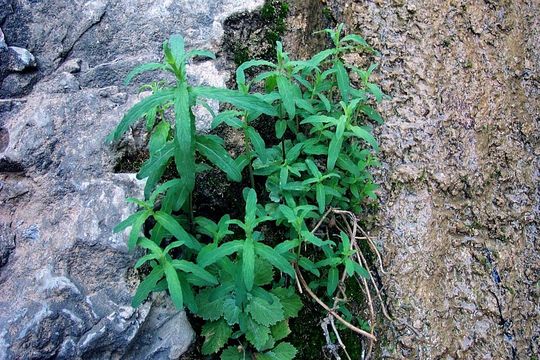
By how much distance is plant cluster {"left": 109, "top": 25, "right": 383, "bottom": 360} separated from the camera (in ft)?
7.58

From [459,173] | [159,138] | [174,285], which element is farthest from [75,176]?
[459,173]

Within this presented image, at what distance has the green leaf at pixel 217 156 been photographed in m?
2.39

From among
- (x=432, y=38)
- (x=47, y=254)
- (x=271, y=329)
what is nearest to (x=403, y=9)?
(x=432, y=38)

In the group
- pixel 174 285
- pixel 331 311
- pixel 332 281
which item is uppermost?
pixel 174 285

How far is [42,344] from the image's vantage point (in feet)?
7.87

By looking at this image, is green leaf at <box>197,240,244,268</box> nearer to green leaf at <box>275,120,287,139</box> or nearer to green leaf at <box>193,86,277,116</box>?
green leaf at <box>193,86,277,116</box>

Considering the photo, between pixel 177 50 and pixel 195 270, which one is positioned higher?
pixel 177 50

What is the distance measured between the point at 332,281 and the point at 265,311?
14.9 inches

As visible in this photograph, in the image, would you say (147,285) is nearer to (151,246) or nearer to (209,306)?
(151,246)

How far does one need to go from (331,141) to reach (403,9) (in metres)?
1.26

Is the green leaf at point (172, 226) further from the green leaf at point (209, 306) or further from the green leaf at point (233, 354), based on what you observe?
the green leaf at point (233, 354)

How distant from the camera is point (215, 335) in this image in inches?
101

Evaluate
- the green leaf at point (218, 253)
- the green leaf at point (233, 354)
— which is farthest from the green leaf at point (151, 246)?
the green leaf at point (233, 354)

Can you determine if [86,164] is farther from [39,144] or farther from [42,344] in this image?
[42,344]
